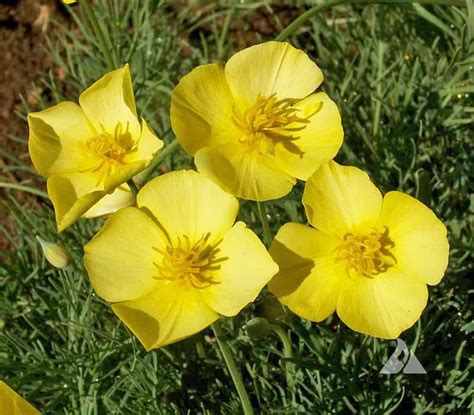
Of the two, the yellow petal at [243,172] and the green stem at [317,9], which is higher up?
the green stem at [317,9]

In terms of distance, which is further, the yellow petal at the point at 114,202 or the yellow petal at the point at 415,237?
the yellow petal at the point at 114,202

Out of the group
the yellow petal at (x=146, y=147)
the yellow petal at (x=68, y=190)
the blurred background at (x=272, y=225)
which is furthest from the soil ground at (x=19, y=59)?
the yellow petal at (x=146, y=147)

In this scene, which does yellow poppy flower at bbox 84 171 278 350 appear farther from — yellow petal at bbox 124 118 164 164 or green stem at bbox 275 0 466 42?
green stem at bbox 275 0 466 42

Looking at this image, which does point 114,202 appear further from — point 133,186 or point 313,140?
point 313,140

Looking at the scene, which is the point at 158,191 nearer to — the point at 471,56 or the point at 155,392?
the point at 155,392

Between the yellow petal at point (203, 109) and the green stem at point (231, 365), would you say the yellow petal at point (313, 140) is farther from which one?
the green stem at point (231, 365)

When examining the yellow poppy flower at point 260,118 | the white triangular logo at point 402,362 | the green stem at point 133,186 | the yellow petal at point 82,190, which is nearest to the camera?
the yellow petal at point 82,190

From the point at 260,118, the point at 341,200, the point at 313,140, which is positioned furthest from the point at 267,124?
the point at 341,200
